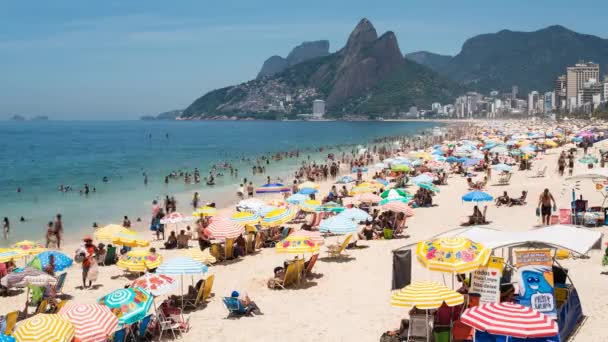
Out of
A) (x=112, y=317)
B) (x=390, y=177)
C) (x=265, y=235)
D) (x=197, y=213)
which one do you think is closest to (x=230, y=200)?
(x=390, y=177)

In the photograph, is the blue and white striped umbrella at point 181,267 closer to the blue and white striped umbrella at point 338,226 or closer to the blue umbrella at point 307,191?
the blue and white striped umbrella at point 338,226

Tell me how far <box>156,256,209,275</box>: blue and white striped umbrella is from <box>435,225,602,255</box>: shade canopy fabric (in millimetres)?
4725

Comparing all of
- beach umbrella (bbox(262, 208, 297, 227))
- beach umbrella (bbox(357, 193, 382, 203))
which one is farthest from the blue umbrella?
beach umbrella (bbox(262, 208, 297, 227))

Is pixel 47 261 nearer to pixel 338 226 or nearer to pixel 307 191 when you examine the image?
pixel 338 226

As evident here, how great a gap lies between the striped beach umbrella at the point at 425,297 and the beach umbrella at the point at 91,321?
155 inches

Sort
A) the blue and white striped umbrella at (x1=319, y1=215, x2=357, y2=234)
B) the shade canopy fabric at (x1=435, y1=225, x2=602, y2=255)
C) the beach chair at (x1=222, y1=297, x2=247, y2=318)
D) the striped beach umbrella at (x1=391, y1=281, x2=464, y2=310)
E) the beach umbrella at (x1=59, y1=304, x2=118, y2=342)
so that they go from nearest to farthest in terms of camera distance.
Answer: the striped beach umbrella at (x1=391, y1=281, x2=464, y2=310), the beach umbrella at (x1=59, y1=304, x2=118, y2=342), the shade canopy fabric at (x1=435, y1=225, x2=602, y2=255), the beach chair at (x1=222, y1=297, x2=247, y2=318), the blue and white striped umbrella at (x1=319, y1=215, x2=357, y2=234)

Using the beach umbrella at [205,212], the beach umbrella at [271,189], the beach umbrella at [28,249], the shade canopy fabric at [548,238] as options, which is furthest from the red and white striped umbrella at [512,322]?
the beach umbrella at [271,189]

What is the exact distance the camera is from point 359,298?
11180 mm

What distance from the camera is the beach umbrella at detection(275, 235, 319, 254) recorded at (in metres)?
12.5

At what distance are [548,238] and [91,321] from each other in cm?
701

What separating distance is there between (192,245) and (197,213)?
154 centimetres

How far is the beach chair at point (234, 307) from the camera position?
10.3m

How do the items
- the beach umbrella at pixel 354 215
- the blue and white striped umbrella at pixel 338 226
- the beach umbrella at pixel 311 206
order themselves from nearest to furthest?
the blue and white striped umbrella at pixel 338 226 → the beach umbrella at pixel 354 215 → the beach umbrella at pixel 311 206

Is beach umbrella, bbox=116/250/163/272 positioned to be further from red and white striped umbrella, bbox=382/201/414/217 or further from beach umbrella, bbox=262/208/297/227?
red and white striped umbrella, bbox=382/201/414/217
